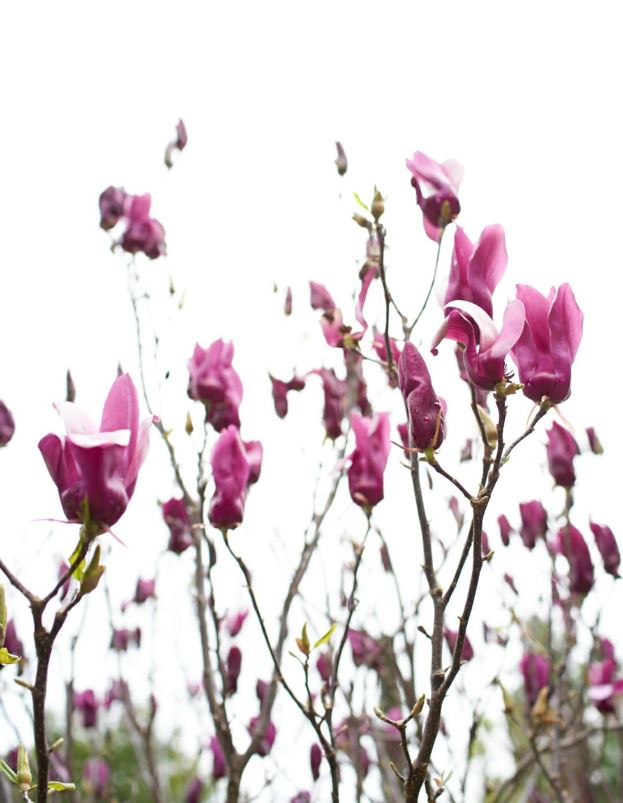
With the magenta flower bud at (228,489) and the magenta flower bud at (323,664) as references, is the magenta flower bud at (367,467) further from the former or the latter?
the magenta flower bud at (323,664)

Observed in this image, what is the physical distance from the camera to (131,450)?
93 centimetres

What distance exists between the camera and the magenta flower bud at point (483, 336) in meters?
0.99

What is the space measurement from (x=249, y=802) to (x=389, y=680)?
2.86 feet

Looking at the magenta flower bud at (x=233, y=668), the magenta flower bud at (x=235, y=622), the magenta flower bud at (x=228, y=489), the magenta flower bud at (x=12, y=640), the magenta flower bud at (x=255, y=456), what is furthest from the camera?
the magenta flower bud at (x=235, y=622)

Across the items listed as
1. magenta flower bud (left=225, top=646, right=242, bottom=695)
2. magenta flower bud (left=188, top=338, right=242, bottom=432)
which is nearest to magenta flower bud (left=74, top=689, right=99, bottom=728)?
magenta flower bud (left=225, top=646, right=242, bottom=695)

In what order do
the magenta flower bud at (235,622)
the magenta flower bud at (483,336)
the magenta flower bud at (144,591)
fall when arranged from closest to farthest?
the magenta flower bud at (483,336), the magenta flower bud at (235,622), the magenta flower bud at (144,591)

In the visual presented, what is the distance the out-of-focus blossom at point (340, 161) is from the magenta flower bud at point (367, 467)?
0.83 meters

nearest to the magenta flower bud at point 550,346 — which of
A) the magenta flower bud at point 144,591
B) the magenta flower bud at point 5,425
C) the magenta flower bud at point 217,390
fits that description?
the magenta flower bud at point 217,390

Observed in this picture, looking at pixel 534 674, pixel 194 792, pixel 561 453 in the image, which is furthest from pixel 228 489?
pixel 194 792

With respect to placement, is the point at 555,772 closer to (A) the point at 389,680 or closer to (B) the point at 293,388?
(A) the point at 389,680

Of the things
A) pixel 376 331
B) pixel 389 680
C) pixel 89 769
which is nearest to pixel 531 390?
pixel 376 331

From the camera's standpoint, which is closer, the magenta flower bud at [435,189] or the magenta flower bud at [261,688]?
the magenta flower bud at [435,189]

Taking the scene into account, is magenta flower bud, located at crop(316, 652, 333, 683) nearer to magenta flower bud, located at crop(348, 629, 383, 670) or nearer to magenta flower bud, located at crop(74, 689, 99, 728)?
magenta flower bud, located at crop(348, 629, 383, 670)

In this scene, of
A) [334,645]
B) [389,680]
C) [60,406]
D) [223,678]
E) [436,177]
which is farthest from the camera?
[389,680]
